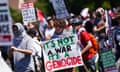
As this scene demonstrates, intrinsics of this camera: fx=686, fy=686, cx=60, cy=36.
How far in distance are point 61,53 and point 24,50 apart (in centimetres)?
114

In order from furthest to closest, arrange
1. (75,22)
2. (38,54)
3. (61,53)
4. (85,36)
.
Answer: (75,22) → (85,36) → (38,54) → (61,53)

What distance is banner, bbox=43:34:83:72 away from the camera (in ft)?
46.6

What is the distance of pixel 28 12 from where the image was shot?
19.0m

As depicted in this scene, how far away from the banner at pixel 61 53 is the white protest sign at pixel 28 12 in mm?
4048

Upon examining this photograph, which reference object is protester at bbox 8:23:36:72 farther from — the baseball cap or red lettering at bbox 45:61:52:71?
the baseball cap

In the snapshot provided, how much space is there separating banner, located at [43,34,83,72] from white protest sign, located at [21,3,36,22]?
13.3 feet

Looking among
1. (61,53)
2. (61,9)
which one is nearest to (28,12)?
(61,9)

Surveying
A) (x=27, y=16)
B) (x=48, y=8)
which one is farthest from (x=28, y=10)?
(x=48, y=8)

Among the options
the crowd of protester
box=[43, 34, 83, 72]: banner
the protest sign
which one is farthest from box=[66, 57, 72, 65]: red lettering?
the protest sign

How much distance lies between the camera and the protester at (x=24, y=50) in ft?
44.4

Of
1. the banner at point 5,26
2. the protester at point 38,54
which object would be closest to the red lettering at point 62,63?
the protester at point 38,54

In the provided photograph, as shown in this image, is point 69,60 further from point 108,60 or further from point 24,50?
→ point 24,50

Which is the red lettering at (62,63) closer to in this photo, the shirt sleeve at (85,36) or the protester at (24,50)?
the protester at (24,50)

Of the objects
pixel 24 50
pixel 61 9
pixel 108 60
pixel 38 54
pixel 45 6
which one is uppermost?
pixel 61 9
